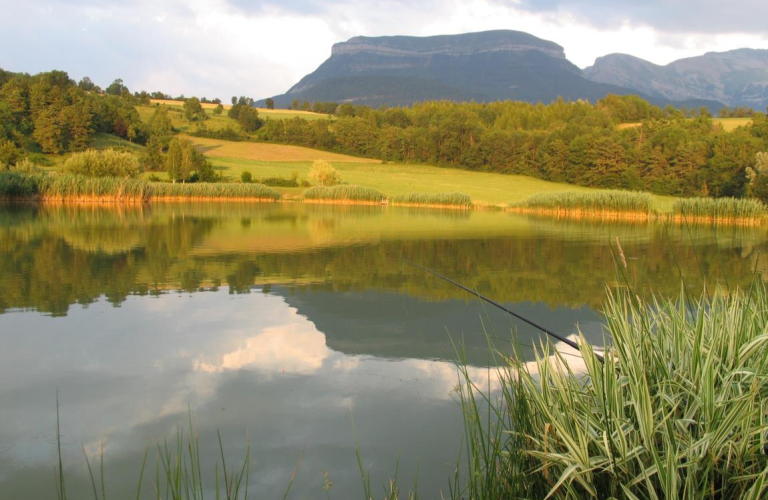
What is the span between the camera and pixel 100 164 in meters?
32.8

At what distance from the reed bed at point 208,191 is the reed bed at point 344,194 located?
3096 millimetres

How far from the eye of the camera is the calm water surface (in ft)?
12.3

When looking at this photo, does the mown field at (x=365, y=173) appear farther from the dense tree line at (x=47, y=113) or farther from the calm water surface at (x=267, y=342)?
the calm water surface at (x=267, y=342)

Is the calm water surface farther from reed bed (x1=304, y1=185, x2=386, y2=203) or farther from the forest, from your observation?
the forest

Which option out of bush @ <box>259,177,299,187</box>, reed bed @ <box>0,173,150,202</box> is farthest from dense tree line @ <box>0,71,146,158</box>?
bush @ <box>259,177,299,187</box>

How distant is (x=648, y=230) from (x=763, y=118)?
104 feet

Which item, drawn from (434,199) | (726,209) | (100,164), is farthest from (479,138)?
(100,164)

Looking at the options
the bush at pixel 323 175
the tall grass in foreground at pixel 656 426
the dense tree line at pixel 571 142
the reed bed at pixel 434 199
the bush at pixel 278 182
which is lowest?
the reed bed at pixel 434 199

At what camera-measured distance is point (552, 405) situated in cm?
238

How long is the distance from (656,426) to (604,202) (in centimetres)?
2871

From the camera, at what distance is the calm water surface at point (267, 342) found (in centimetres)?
375

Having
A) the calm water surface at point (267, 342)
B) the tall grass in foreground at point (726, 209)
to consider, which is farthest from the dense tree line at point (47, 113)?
the tall grass in foreground at point (726, 209)

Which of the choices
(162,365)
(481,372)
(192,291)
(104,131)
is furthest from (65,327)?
(104,131)

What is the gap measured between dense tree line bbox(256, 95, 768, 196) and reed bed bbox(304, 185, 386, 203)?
64.9ft
